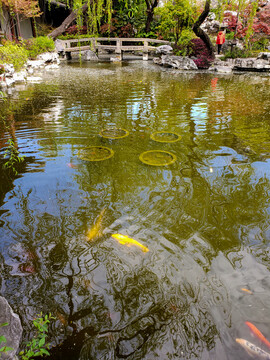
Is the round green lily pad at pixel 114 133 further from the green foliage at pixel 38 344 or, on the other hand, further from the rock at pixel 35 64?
the rock at pixel 35 64

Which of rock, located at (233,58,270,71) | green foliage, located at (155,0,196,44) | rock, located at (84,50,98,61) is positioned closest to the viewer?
rock, located at (233,58,270,71)

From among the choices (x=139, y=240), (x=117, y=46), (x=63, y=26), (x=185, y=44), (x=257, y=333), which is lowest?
(x=257, y=333)

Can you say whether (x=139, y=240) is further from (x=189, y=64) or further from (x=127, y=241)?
(x=189, y=64)

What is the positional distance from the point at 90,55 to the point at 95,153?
19.5m

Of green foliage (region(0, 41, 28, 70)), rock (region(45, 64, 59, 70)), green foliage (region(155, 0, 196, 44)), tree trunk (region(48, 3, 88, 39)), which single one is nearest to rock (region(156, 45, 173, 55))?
green foliage (region(155, 0, 196, 44))

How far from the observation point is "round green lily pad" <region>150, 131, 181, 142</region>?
505 centimetres

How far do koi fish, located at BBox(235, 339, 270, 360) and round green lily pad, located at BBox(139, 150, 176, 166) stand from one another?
9.14 feet

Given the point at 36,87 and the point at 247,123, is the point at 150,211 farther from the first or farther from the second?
the point at 36,87

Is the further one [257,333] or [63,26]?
[63,26]

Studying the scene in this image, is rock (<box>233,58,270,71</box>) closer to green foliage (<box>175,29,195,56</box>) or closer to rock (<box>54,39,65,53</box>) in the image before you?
green foliage (<box>175,29,195,56</box>)

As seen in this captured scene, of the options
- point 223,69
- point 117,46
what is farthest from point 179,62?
point 117,46

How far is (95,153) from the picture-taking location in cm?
453

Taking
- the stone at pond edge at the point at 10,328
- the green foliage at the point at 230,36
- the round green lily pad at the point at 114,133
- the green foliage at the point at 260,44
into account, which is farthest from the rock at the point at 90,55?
the stone at pond edge at the point at 10,328

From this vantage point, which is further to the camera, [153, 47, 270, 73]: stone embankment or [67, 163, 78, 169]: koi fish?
[153, 47, 270, 73]: stone embankment
